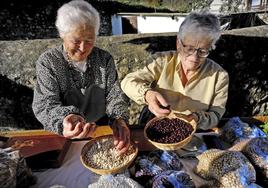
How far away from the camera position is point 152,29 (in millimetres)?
15406

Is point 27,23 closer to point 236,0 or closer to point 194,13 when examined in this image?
point 194,13

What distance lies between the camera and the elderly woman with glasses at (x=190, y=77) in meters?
1.93

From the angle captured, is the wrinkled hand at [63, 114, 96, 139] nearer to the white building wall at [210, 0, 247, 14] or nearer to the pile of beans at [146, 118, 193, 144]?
the pile of beans at [146, 118, 193, 144]

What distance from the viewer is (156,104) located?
5.71ft

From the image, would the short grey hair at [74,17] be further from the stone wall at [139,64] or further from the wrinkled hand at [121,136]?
the stone wall at [139,64]

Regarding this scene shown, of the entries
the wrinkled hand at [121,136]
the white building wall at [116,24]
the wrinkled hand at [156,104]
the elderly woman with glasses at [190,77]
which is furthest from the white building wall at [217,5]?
the wrinkled hand at [121,136]

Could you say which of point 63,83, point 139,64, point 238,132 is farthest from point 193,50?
point 139,64

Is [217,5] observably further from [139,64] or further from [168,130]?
[168,130]

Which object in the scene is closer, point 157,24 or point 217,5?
point 157,24

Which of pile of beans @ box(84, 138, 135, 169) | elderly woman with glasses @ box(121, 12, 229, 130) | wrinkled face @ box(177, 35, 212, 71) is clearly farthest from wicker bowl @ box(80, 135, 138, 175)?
wrinkled face @ box(177, 35, 212, 71)

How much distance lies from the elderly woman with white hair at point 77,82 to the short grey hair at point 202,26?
56cm

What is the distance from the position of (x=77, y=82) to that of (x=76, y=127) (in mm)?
689

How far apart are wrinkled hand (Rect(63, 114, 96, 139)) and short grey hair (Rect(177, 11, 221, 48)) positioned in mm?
948

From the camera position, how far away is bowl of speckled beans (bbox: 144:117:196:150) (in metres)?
1.45
